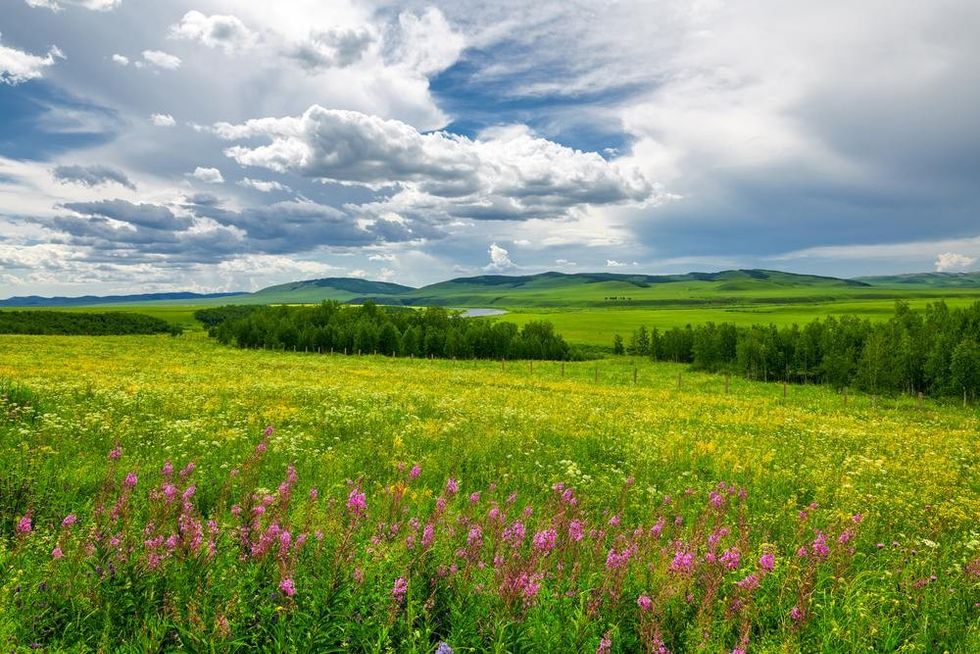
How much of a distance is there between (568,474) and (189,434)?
9058mm

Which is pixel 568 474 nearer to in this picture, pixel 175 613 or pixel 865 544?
pixel 865 544

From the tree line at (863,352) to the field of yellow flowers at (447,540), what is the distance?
53.0 metres

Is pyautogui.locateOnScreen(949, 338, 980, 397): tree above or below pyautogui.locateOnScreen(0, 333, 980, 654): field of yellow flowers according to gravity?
below

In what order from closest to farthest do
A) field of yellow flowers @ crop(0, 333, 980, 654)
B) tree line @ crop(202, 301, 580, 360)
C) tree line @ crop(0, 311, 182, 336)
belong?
field of yellow flowers @ crop(0, 333, 980, 654) < tree line @ crop(202, 301, 580, 360) < tree line @ crop(0, 311, 182, 336)

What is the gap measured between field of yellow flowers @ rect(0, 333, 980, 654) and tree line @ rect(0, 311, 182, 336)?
492ft

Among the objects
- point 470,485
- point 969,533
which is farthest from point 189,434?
point 969,533

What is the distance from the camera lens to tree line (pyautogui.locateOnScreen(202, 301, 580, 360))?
336 feet

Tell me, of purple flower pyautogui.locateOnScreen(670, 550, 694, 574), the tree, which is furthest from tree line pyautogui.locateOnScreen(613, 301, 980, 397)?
purple flower pyautogui.locateOnScreen(670, 550, 694, 574)

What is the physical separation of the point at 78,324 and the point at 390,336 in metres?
98.3

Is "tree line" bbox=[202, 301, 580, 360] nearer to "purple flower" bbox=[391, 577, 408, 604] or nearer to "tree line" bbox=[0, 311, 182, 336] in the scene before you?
"tree line" bbox=[0, 311, 182, 336]

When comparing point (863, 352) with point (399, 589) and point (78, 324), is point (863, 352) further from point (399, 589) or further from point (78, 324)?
point (78, 324)

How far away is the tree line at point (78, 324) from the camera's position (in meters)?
129

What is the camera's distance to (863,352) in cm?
6194

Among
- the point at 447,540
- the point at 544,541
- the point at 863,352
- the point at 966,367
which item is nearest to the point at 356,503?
the point at 447,540
